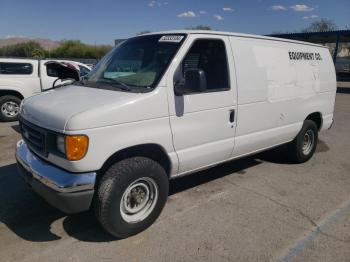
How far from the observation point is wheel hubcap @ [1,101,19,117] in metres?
9.30

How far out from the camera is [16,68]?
967cm

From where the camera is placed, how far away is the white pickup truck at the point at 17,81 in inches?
368

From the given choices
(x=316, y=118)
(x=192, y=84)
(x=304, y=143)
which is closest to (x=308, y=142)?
(x=304, y=143)

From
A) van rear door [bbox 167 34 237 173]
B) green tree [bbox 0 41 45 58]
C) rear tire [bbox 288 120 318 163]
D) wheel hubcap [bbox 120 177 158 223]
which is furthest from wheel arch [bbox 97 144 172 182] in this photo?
green tree [bbox 0 41 45 58]

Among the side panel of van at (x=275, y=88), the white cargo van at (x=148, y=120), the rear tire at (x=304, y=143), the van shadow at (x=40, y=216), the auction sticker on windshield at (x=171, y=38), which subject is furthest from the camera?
the rear tire at (x=304, y=143)

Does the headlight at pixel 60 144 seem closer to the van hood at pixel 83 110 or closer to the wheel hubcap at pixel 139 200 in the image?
the van hood at pixel 83 110

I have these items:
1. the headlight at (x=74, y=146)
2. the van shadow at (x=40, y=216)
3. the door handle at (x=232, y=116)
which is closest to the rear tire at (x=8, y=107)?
the van shadow at (x=40, y=216)

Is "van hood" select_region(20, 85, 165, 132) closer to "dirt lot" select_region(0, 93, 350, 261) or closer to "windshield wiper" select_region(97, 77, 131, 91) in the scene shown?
"windshield wiper" select_region(97, 77, 131, 91)

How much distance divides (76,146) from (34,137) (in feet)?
2.42

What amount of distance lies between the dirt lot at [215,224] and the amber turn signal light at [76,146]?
3.21ft

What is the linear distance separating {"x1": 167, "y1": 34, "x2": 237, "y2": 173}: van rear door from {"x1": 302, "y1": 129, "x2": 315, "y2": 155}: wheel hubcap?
2262 millimetres

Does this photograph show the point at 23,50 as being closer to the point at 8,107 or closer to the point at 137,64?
the point at 8,107

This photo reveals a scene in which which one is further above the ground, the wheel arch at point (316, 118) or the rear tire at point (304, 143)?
the wheel arch at point (316, 118)

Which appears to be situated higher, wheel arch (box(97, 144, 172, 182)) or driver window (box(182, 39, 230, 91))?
driver window (box(182, 39, 230, 91))
